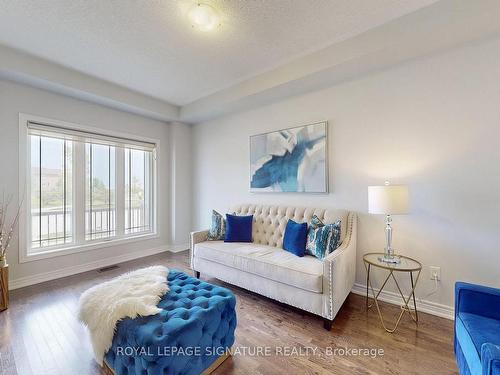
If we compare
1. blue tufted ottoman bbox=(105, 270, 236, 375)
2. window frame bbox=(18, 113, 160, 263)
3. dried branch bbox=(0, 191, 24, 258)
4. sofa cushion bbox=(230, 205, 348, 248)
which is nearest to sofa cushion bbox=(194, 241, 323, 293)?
sofa cushion bbox=(230, 205, 348, 248)

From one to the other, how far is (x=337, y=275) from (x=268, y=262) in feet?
2.14

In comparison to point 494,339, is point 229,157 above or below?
above

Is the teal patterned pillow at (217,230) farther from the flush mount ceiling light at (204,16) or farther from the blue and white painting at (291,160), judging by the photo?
the flush mount ceiling light at (204,16)

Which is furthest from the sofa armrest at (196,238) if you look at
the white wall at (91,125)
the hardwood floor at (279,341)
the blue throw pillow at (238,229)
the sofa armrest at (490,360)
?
the sofa armrest at (490,360)

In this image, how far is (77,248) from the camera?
3285 millimetres

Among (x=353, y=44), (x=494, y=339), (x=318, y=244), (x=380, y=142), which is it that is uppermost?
(x=353, y=44)

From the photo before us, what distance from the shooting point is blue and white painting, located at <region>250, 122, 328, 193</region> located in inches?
114

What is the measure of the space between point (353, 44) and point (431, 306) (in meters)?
2.68

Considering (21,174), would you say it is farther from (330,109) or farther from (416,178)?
(416,178)

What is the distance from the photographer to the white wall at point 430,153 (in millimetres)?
1979

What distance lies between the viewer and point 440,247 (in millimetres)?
2174

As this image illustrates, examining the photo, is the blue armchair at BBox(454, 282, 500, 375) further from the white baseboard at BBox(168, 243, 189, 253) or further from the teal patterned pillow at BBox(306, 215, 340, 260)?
the white baseboard at BBox(168, 243, 189, 253)

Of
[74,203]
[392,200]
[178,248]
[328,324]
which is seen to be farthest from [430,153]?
[74,203]

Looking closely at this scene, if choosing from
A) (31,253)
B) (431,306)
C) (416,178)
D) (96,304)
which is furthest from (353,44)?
(31,253)
